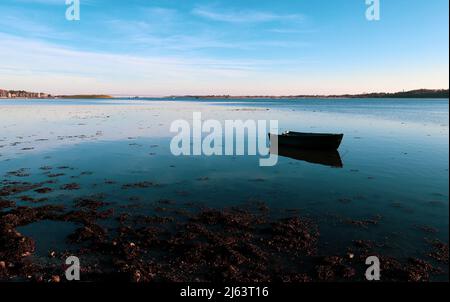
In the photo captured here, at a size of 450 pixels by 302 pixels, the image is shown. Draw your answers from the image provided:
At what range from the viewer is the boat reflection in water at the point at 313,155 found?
84.0ft

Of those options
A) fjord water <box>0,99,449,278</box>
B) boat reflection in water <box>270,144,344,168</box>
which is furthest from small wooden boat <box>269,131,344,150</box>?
fjord water <box>0,99,449,278</box>

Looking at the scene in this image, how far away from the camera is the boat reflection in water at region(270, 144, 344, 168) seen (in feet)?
84.0

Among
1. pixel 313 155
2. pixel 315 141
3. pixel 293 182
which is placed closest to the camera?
pixel 293 182

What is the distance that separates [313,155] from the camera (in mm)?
28656

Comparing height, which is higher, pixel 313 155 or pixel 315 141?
pixel 315 141

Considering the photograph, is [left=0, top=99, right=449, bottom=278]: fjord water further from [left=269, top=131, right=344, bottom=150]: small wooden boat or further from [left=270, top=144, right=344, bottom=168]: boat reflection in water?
[left=269, top=131, right=344, bottom=150]: small wooden boat

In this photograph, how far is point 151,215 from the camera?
14.3m

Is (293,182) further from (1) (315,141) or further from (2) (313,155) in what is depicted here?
(1) (315,141)

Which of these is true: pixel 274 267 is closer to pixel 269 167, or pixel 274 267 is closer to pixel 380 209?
pixel 380 209

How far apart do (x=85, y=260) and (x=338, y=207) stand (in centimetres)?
1123

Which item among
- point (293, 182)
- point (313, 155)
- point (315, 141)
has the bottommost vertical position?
point (293, 182)

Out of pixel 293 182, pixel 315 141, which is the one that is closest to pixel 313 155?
pixel 315 141

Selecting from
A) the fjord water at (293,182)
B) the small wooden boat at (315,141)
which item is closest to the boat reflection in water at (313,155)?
the small wooden boat at (315,141)
